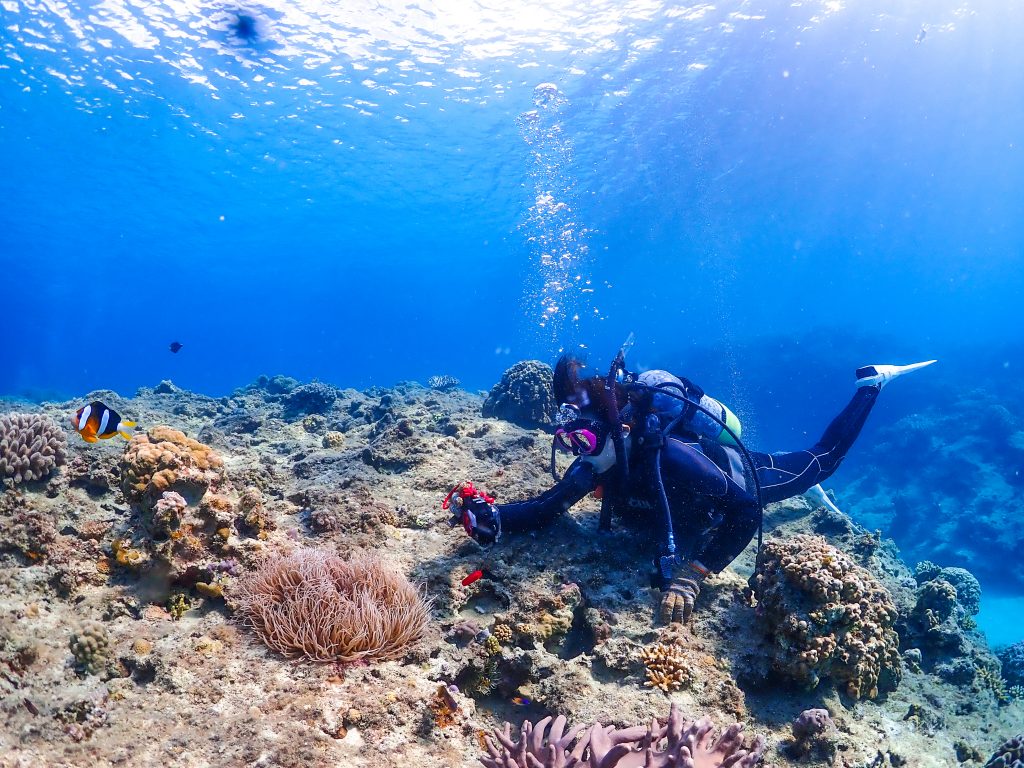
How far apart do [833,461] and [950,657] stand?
8.65ft

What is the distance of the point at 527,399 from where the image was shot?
35.0ft

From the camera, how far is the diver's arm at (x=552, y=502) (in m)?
5.20

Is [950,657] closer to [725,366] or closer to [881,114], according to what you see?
[881,114]

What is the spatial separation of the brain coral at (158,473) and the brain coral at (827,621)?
16.7ft

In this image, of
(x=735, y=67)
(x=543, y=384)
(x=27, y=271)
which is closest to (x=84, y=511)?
(x=543, y=384)

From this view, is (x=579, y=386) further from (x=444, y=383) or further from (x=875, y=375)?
(x=444, y=383)

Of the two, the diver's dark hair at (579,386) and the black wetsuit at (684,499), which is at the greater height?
the diver's dark hair at (579,386)

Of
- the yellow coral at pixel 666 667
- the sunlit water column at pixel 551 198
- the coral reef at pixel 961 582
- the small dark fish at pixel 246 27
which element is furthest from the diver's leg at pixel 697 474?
the small dark fish at pixel 246 27

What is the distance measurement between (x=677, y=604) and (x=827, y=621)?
1.13 meters

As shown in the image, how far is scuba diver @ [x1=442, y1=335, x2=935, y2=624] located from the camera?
4.82 metres

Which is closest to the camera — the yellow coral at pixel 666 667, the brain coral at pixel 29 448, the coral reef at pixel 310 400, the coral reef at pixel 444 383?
the yellow coral at pixel 666 667

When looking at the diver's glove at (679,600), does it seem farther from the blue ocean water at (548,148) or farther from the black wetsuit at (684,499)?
the blue ocean water at (548,148)

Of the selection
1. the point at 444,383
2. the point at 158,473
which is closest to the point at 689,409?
the point at 158,473

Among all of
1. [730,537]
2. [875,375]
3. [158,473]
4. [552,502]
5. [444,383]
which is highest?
[444,383]
